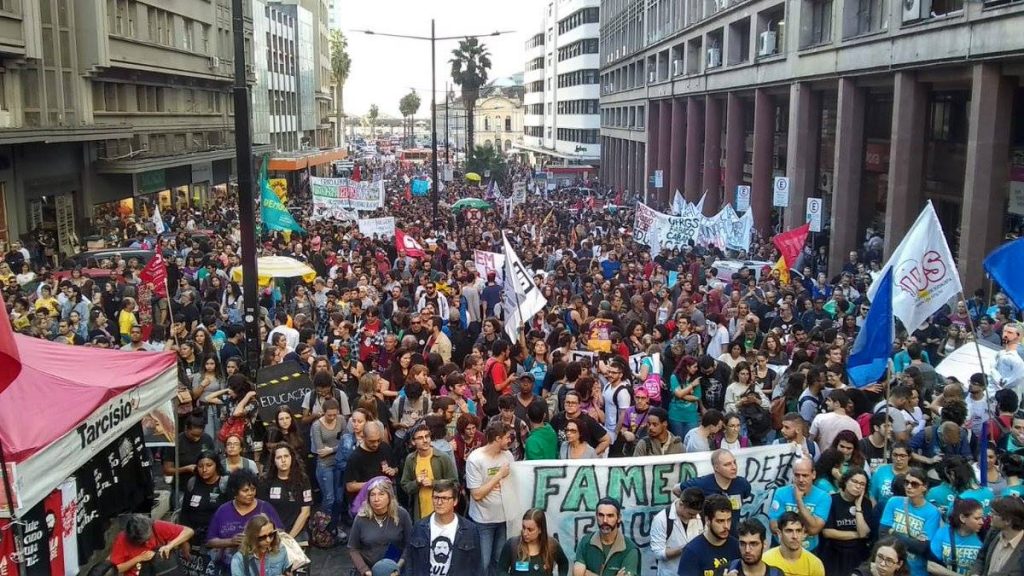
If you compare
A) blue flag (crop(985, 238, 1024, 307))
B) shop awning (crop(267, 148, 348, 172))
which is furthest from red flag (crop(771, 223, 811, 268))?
shop awning (crop(267, 148, 348, 172))

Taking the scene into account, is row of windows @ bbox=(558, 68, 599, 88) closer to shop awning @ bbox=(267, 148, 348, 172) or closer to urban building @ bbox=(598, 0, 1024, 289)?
shop awning @ bbox=(267, 148, 348, 172)

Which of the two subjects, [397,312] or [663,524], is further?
[397,312]

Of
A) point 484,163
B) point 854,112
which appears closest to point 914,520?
point 854,112

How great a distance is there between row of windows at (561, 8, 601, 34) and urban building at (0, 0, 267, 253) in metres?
43.8

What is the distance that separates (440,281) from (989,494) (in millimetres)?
12333

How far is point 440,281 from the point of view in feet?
61.9

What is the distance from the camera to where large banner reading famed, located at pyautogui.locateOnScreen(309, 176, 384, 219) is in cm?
3038

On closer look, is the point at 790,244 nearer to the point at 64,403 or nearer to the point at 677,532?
the point at 677,532

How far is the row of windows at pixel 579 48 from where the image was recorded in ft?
297

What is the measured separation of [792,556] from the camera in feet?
21.9

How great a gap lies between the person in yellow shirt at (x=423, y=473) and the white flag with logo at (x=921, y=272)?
4389mm

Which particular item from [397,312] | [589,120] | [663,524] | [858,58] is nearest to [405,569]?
[663,524]

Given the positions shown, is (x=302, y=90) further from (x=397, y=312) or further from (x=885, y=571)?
(x=885, y=571)

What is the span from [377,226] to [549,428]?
1761cm
